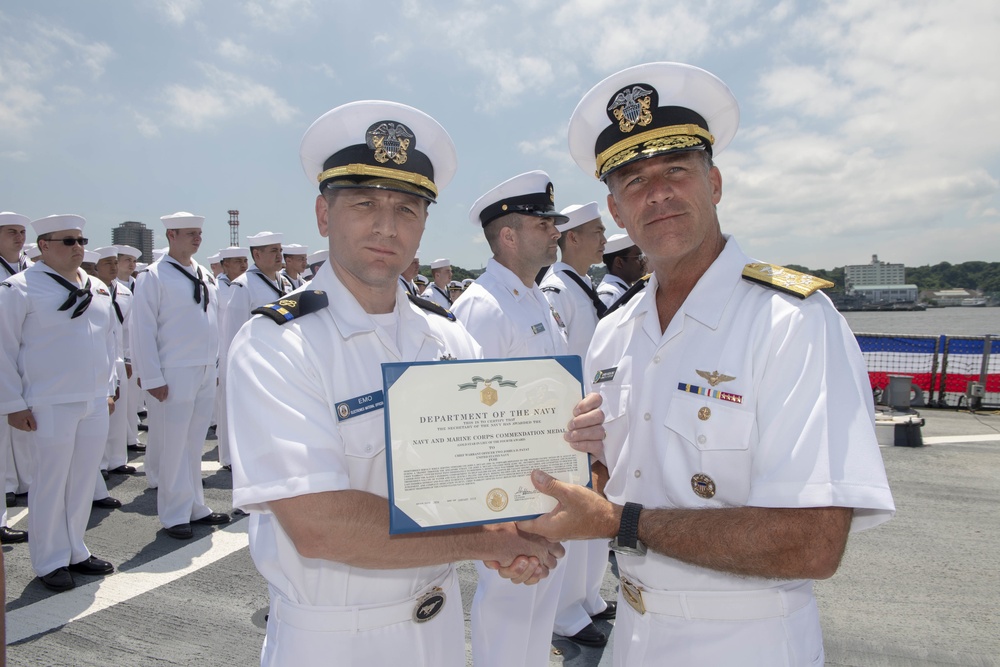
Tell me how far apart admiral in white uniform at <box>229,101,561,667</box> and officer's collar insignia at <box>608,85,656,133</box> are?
646 mm

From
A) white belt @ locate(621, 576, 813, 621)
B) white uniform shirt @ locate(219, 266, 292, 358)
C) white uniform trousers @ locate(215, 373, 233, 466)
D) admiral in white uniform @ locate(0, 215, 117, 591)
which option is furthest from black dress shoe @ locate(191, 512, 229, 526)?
white belt @ locate(621, 576, 813, 621)

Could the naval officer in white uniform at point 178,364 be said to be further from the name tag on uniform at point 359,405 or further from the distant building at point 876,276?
the distant building at point 876,276

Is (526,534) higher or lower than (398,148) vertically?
lower

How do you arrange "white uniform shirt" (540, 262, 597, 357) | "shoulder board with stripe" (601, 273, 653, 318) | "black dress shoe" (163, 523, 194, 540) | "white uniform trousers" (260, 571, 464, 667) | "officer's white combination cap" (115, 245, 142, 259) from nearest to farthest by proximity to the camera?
"white uniform trousers" (260, 571, 464, 667) → "shoulder board with stripe" (601, 273, 653, 318) → "white uniform shirt" (540, 262, 597, 357) → "black dress shoe" (163, 523, 194, 540) → "officer's white combination cap" (115, 245, 142, 259)

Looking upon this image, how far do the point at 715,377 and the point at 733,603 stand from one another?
0.64 metres

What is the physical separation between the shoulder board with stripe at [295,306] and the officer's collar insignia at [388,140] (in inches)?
20.2

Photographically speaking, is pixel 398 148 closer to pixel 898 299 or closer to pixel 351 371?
pixel 351 371

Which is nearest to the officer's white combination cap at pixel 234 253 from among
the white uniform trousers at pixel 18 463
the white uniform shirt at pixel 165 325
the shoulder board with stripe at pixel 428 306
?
the white uniform trousers at pixel 18 463

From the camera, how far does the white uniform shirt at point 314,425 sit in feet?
5.67

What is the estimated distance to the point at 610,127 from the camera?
228 centimetres

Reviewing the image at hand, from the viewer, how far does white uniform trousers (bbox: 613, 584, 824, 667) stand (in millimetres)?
1777

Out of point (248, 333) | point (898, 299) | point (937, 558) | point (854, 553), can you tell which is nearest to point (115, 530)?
point (248, 333)

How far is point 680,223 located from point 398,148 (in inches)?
39.4

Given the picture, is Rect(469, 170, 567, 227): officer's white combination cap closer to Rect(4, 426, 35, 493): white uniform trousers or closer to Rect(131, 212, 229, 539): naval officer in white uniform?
Rect(131, 212, 229, 539): naval officer in white uniform
